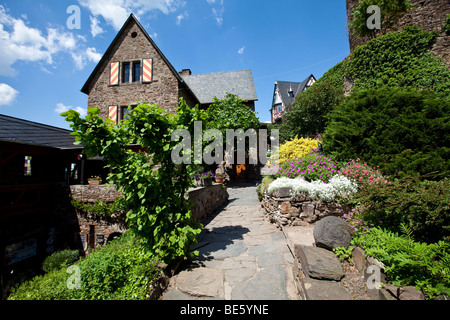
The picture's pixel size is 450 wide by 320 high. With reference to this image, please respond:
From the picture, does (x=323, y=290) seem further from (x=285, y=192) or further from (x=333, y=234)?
(x=285, y=192)

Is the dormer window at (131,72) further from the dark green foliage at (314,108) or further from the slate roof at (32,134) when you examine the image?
the dark green foliage at (314,108)

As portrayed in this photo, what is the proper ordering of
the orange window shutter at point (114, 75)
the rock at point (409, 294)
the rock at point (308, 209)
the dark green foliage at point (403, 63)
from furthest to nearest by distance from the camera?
the orange window shutter at point (114, 75) < the dark green foliage at point (403, 63) < the rock at point (308, 209) < the rock at point (409, 294)

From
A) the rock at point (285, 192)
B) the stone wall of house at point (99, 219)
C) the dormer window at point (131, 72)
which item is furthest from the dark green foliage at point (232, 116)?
the rock at point (285, 192)

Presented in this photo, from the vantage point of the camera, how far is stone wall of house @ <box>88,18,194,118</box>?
1326 cm

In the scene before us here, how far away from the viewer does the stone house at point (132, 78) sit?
13.3m

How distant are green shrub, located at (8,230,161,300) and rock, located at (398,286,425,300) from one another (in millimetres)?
2770

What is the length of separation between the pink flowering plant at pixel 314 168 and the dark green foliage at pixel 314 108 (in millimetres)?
7168

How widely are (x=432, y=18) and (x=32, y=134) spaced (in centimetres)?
2017

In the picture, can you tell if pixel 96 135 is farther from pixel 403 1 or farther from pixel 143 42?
pixel 403 1

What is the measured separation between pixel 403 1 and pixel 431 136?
1030 cm

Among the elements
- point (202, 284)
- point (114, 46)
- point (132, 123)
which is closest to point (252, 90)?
point (114, 46)

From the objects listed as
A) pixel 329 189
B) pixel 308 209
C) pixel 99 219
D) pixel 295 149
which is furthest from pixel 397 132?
pixel 99 219

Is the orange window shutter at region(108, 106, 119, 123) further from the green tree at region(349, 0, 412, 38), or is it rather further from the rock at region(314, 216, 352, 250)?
the green tree at region(349, 0, 412, 38)
